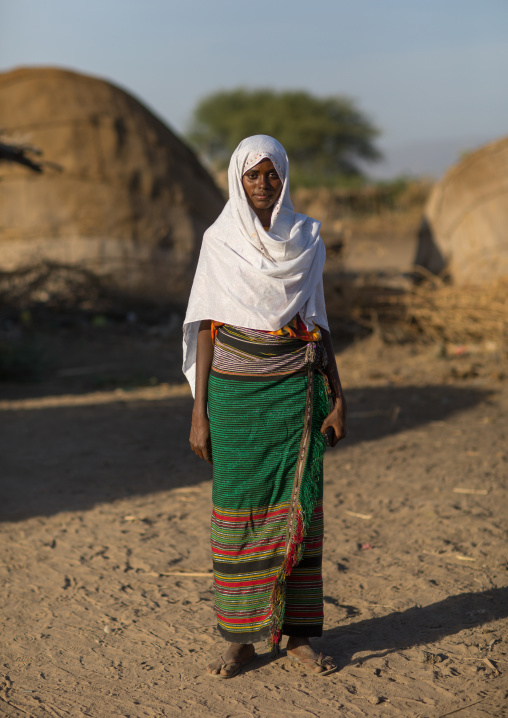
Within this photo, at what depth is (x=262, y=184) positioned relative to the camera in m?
2.19

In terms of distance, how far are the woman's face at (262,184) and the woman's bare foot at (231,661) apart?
54.6 inches

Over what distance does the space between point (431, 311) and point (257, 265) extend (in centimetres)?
552

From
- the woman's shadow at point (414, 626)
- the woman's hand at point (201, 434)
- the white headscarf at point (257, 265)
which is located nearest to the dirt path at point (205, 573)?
the woman's shadow at point (414, 626)

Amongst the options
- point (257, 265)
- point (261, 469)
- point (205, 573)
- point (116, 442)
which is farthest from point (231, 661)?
point (116, 442)

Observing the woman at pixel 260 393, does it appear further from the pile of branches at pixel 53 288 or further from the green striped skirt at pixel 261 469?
the pile of branches at pixel 53 288

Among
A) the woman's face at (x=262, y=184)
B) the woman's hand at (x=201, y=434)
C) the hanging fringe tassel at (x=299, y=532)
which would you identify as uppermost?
the woman's face at (x=262, y=184)

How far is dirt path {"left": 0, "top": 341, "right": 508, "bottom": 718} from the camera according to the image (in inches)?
85.2

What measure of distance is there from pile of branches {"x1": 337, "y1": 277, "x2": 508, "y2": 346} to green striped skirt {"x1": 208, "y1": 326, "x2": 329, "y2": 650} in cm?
518

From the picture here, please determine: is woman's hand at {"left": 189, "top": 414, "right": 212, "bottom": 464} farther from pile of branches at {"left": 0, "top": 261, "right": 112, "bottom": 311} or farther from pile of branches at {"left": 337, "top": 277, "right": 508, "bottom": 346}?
pile of branches at {"left": 0, "top": 261, "right": 112, "bottom": 311}

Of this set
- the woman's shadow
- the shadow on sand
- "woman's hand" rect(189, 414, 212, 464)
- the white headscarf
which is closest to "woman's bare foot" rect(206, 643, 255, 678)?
the woman's shadow

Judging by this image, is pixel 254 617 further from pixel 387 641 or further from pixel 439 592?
pixel 439 592

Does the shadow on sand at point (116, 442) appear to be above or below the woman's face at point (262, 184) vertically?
below

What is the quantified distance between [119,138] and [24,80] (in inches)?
56.7

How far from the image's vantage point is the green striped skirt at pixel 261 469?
2.19m
